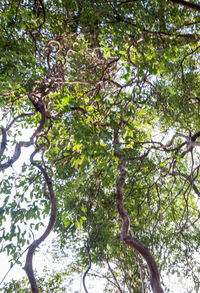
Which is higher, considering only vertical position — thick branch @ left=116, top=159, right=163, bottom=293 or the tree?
the tree

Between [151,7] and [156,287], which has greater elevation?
[151,7]

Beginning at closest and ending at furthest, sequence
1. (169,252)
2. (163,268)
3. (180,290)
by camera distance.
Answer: (169,252)
(163,268)
(180,290)

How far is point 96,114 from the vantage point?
2779 mm

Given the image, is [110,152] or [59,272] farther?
[59,272]

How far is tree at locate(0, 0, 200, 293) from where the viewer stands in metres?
2.37

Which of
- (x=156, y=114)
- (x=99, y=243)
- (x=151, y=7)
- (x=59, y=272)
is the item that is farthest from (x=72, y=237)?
(x=151, y=7)

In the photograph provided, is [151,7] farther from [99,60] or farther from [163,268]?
[163,268]

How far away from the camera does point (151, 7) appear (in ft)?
10.0

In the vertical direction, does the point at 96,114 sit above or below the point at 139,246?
above

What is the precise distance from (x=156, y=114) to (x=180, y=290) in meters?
5.34

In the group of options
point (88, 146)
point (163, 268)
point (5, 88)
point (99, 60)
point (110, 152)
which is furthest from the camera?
point (163, 268)

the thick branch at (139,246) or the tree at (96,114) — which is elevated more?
the tree at (96,114)

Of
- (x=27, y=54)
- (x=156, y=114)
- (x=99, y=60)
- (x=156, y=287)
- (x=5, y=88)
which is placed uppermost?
(x=156, y=114)

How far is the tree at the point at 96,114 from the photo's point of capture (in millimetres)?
2371
